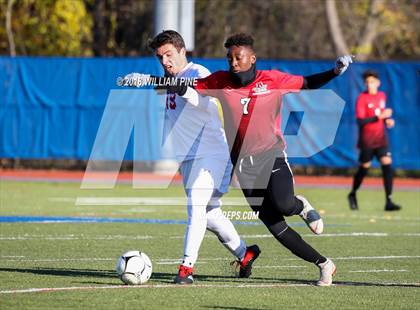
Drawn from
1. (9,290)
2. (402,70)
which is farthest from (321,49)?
(9,290)

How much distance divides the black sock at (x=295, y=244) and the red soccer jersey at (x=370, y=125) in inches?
354

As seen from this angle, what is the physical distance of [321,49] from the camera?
109 feet

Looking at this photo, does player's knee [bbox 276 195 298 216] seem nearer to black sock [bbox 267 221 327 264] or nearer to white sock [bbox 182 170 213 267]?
black sock [bbox 267 221 327 264]

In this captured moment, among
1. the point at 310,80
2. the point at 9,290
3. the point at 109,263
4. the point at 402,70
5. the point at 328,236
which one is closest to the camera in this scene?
the point at 9,290

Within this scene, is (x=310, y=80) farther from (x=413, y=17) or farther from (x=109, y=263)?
(x=413, y=17)

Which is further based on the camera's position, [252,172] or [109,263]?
[109,263]

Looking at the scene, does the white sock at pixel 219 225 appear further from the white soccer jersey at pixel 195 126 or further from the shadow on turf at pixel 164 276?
the white soccer jersey at pixel 195 126

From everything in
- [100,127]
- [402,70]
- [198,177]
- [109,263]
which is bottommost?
[100,127]

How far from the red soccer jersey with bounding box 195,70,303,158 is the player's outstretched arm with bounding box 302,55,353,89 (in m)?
0.17

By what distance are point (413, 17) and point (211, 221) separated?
2420 centimetres

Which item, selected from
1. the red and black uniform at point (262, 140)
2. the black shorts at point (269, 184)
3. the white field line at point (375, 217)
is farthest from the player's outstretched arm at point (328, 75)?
the white field line at point (375, 217)

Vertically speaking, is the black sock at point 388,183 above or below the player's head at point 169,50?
below

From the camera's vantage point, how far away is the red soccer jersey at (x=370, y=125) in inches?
A: 709

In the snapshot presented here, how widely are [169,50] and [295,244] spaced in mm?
1988
